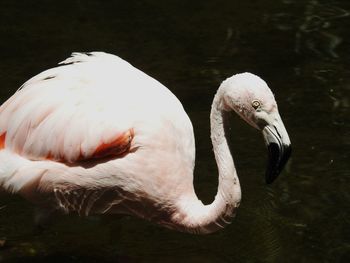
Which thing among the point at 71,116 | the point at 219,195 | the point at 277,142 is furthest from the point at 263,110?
the point at 71,116

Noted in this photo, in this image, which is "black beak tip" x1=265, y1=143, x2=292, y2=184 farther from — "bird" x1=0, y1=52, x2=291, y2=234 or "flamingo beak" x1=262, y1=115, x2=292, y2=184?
"bird" x1=0, y1=52, x2=291, y2=234

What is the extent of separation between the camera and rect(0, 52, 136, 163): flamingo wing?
17.9 feet

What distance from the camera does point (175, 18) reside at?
980cm

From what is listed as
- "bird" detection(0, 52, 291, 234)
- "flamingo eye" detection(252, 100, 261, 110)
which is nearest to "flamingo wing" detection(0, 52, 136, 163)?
"bird" detection(0, 52, 291, 234)

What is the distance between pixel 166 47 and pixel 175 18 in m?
0.87

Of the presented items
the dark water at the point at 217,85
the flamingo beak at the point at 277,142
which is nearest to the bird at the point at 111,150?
the flamingo beak at the point at 277,142

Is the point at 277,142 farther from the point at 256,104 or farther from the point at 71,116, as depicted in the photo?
the point at 71,116

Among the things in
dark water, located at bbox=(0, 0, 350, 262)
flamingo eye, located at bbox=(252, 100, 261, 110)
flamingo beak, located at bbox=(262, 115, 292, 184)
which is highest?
flamingo eye, located at bbox=(252, 100, 261, 110)

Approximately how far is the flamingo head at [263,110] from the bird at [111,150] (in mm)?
96

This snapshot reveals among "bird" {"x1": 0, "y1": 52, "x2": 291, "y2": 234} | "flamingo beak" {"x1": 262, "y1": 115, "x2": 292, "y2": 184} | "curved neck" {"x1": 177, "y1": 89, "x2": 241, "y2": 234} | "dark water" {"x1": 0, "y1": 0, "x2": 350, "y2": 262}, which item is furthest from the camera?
"dark water" {"x1": 0, "y1": 0, "x2": 350, "y2": 262}

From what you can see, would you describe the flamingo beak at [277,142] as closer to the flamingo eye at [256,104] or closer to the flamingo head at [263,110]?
the flamingo head at [263,110]

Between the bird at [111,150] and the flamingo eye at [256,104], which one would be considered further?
the bird at [111,150]

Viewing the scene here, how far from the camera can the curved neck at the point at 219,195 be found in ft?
17.0

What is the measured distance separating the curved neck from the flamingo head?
0.15 meters
